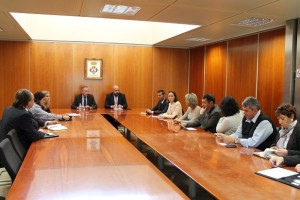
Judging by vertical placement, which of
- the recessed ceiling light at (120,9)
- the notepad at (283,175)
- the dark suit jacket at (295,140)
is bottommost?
the notepad at (283,175)

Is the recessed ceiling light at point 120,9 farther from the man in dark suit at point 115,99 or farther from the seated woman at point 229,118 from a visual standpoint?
the man in dark suit at point 115,99

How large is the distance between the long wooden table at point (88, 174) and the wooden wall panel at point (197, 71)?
5494 millimetres

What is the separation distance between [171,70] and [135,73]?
1.14m

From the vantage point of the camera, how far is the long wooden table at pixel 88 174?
194cm

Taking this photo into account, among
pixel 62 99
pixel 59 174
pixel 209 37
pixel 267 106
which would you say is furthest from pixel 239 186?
pixel 62 99

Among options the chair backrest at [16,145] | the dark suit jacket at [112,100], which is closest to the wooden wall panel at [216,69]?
the dark suit jacket at [112,100]

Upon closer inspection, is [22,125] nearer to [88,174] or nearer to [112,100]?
[88,174]

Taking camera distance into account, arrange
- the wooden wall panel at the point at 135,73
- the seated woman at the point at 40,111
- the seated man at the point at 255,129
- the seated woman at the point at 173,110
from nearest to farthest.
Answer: the seated man at the point at 255,129, the seated woman at the point at 40,111, the seated woman at the point at 173,110, the wooden wall panel at the point at 135,73

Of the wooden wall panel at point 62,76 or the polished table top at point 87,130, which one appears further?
the wooden wall panel at point 62,76

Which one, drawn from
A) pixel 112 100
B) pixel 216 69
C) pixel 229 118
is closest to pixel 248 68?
pixel 216 69

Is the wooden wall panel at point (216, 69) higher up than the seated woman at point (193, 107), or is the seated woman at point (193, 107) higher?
the wooden wall panel at point (216, 69)

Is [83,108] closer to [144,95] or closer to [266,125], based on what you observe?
[144,95]

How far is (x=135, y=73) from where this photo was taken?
9.01m

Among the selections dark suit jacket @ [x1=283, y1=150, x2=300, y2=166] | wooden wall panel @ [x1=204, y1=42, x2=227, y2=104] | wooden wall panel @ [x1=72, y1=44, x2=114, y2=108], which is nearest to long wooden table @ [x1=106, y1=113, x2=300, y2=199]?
dark suit jacket @ [x1=283, y1=150, x2=300, y2=166]
